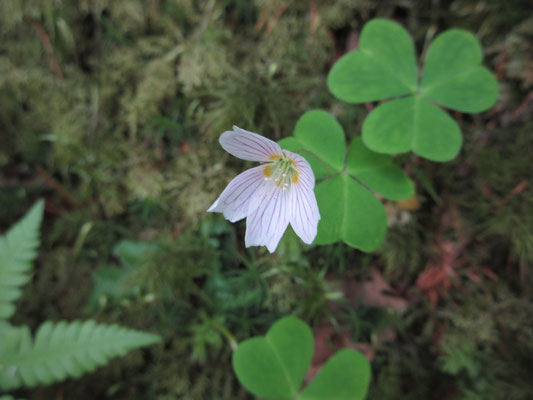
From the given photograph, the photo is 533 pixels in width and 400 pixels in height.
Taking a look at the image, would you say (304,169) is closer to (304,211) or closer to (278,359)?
(304,211)

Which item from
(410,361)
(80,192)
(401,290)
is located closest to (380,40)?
(401,290)

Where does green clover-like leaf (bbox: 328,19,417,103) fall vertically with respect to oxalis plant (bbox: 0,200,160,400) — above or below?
above

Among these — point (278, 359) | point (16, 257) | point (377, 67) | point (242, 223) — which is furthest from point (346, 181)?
point (16, 257)

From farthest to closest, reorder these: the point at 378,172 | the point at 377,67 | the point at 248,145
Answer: the point at 377,67 → the point at 378,172 → the point at 248,145

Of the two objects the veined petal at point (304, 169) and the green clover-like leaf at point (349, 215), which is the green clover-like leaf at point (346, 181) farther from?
the veined petal at point (304, 169)

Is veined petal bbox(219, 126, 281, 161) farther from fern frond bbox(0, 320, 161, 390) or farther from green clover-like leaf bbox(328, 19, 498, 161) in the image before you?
fern frond bbox(0, 320, 161, 390)

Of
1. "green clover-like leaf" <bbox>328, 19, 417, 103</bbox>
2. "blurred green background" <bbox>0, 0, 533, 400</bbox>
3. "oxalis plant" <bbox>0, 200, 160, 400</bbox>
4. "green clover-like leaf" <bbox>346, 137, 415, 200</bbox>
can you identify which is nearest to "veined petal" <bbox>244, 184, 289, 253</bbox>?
"green clover-like leaf" <bbox>346, 137, 415, 200</bbox>

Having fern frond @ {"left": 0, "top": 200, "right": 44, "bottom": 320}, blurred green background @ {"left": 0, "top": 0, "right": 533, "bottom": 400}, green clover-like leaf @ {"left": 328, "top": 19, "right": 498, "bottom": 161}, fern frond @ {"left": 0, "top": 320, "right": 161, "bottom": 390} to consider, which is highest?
green clover-like leaf @ {"left": 328, "top": 19, "right": 498, "bottom": 161}
